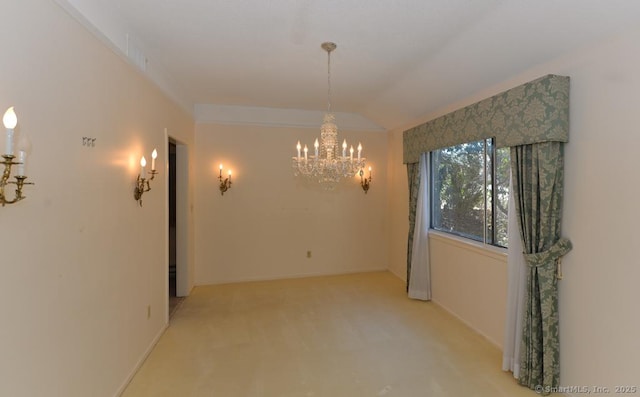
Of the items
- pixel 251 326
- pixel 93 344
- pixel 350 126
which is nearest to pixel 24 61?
pixel 93 344

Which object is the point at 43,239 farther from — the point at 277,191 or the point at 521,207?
the point at 277,191

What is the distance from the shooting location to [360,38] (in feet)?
9.16

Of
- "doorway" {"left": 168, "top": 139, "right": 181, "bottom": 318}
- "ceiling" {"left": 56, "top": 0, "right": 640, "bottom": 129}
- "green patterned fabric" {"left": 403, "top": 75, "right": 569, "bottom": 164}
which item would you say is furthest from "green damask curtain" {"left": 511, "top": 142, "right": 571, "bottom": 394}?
"doorway" {"left": 168, "top": 139, "right": 181, "bottom": 318}

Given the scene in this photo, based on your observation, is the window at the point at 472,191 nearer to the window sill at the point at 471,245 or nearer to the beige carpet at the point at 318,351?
the window sill at the point at 471,245

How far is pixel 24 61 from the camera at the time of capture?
1.51 m

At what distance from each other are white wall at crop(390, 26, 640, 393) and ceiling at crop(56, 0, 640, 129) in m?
0.21

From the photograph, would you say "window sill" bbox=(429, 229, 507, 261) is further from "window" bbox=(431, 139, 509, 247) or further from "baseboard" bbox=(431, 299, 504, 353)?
"baseboard" bbox=(431, 299, 504, 353)

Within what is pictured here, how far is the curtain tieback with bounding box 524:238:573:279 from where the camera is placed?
7.87 feet

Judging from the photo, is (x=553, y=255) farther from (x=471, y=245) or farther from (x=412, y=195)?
(x=412, y=195)

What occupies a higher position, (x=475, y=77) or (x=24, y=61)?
(x=475, y=77)

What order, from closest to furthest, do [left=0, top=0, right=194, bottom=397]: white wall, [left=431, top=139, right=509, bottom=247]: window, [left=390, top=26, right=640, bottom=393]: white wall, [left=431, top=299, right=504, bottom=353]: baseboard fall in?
[left=0, top=0, right=194, bottom=397]: white wall < [left=390, top=26, right=640, bottom=393]: white wall < [left=431, top=299, right=504, bottom=353]: baseboard < [left=431, top=139, right=509, bottom=247]: window

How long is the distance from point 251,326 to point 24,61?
3058mm

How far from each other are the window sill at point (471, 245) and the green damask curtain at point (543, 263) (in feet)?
2.00

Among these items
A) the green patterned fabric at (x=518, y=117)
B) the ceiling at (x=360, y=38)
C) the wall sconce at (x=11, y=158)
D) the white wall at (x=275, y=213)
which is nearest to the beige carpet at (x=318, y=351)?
the white wall at (x=275, y=213)
